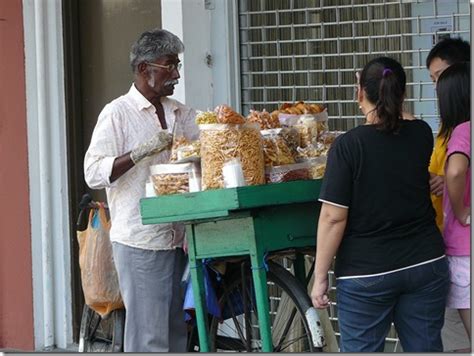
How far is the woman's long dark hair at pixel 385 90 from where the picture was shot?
4402 mm

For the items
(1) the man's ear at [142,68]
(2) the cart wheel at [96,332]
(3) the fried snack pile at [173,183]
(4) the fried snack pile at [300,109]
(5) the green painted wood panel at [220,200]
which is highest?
(1) the man's ear at [142,68]

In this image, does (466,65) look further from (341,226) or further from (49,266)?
(49,266)

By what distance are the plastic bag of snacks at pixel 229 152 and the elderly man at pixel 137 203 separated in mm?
436

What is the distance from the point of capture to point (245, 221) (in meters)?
4.78

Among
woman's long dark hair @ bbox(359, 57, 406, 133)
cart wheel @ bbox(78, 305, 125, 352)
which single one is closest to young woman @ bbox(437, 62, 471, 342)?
woman's long dark hair @ bbox(359, 57, 406, 133)

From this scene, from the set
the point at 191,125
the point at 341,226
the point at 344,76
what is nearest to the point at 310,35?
the point at 344,76

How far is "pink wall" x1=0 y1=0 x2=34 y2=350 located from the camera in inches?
285

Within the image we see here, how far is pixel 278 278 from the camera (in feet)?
16.5

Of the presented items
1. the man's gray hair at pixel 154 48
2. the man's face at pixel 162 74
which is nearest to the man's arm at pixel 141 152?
the man's face at pixel 162 74

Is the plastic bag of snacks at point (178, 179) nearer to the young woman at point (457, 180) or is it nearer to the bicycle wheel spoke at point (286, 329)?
the bicycle wheel spoke at point (286, 329)

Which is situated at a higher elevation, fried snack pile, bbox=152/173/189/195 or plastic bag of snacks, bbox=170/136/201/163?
plastic bag of snacks, bbox=170/136/201/163

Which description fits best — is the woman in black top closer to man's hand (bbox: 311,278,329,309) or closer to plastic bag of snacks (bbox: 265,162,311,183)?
man's hand (bbox: 311,278,329,309)

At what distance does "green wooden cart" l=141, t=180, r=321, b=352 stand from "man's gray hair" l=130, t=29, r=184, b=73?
743mm

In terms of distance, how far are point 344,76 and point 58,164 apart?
197 cm
